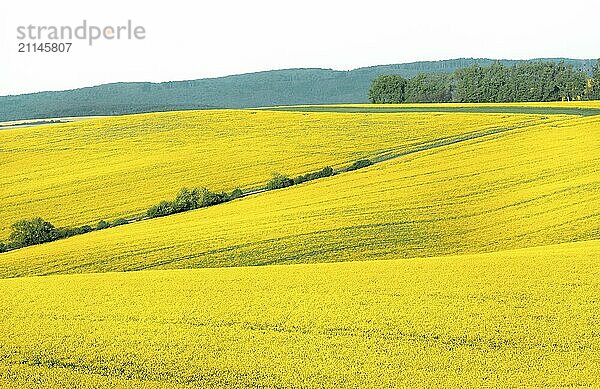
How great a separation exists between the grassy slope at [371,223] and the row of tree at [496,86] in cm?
7134

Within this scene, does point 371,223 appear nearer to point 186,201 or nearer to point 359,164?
point 186,201

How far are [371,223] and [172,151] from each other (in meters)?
30.1

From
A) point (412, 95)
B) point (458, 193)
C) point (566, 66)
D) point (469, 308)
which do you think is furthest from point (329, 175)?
point (566, 66)

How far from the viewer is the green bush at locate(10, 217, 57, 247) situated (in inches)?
1325

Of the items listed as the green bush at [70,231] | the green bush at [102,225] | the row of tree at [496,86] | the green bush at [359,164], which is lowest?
the green bush at [70,231]

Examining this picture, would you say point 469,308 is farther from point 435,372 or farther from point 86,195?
point 86,195

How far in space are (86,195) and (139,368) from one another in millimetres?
33686

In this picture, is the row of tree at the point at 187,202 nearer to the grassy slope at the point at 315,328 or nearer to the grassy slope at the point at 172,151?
the grassy slope at the point at 172,151

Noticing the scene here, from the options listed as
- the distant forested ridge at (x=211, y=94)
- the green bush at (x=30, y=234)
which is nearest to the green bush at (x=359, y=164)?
the green bush at (x=30, y=234)

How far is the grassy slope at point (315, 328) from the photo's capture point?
36.1 feet

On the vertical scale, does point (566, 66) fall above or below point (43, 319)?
above

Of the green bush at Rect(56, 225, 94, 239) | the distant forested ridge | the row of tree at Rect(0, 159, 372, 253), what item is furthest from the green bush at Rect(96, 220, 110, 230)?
the distant forested ridge

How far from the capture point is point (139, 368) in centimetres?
1134

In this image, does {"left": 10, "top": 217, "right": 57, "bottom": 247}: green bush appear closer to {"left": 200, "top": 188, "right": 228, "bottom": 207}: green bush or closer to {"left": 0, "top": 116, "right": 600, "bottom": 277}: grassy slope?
{"left": 0, "top": 116, "right": 600, "bottom": 277}: grassy slope
